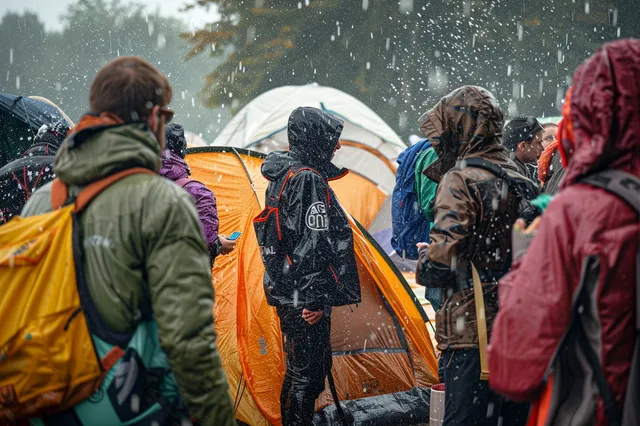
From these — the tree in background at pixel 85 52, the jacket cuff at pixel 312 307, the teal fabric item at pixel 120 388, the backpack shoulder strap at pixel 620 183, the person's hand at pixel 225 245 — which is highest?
the tree in background at pixel 85 52

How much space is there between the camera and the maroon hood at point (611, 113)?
6.19ft

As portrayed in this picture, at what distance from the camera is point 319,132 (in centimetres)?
437

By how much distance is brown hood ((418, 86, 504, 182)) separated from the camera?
10.5 ft

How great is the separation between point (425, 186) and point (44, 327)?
278cm

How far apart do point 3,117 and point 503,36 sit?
1645cm

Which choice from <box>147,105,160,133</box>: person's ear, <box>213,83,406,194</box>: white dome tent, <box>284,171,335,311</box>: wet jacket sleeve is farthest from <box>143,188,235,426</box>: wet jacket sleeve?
<box>213,83,406,194</box>: white dome tent

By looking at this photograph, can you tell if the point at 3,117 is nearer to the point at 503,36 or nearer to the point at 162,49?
the point at 503,36

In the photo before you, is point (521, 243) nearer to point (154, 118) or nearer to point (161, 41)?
point (154, 118)

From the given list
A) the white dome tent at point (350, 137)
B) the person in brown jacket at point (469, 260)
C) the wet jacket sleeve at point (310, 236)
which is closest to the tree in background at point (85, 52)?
the white dome tent at point (350, 137)

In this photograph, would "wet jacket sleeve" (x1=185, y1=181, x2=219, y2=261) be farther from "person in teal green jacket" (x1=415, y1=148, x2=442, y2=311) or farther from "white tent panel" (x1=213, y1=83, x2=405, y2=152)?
"white tent panel" (x1=213, y1=83, x2=405, y2=152)

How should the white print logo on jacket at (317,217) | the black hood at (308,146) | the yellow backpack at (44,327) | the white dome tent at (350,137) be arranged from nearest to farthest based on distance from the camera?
the yellow backpack at (44,327)
the white print logo on jacket at (317,217)
the black hood at (308,146)
the white dome tent at (350,137)

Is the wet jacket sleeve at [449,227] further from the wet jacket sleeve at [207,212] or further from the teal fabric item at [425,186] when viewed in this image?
the wet jacket sleeve at [207,212]

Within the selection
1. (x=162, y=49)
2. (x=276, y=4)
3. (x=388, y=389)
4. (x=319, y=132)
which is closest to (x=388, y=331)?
(x=388, y=389)

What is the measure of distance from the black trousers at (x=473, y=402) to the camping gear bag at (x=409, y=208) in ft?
6.30
